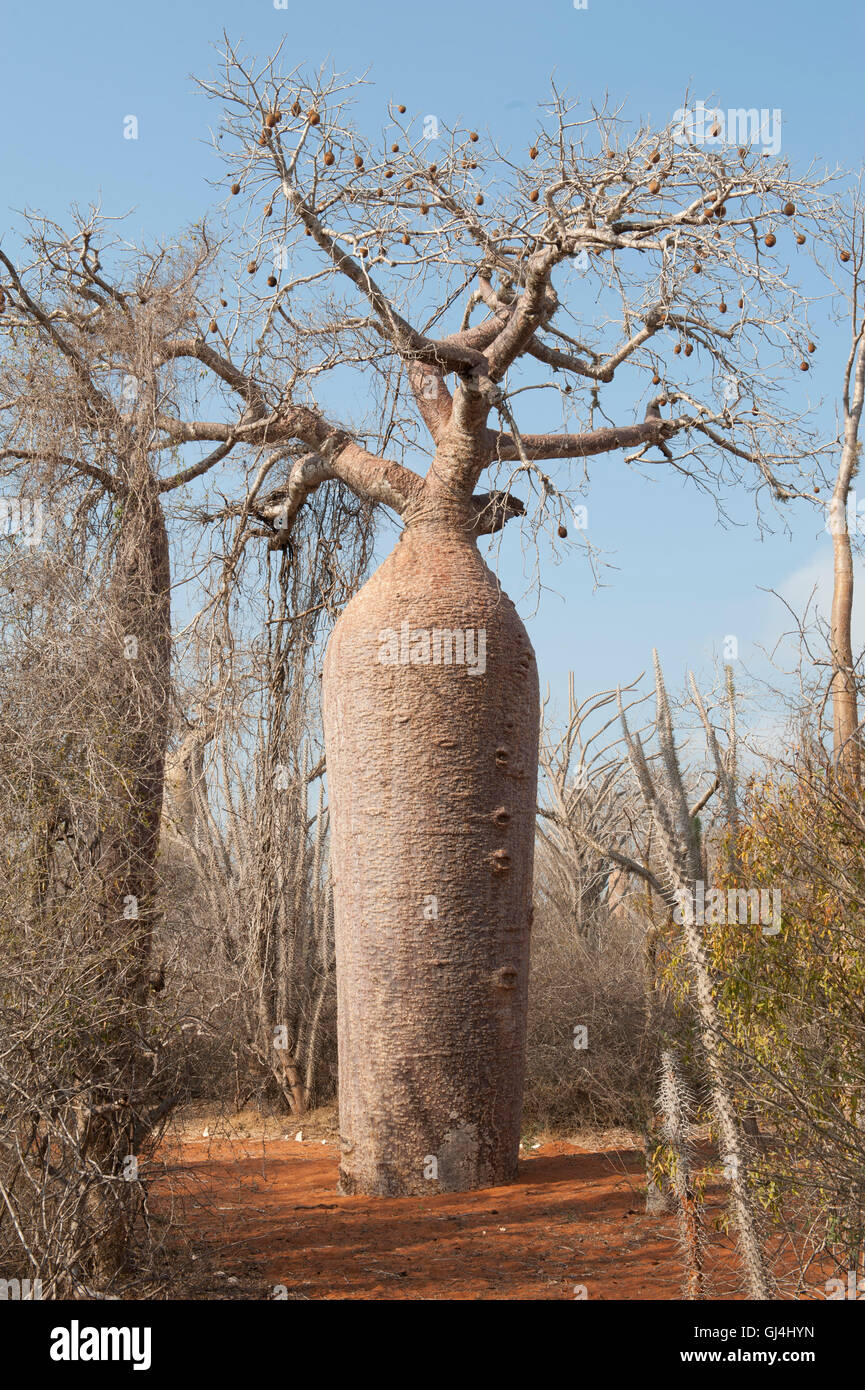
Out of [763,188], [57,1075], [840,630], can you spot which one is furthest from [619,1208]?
[763,188]

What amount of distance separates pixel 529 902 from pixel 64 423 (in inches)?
125

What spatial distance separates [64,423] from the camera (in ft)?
18.7

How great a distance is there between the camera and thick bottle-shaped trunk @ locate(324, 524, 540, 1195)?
207 inches

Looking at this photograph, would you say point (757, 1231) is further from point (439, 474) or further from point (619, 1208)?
point (439, 474)
